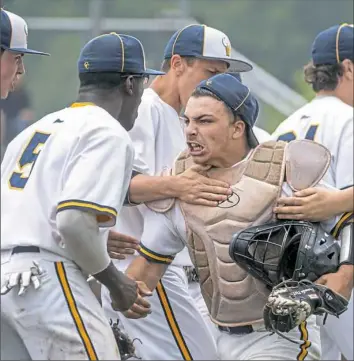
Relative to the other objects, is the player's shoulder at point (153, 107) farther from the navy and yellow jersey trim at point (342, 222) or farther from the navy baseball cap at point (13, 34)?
the navy and yellow jersey trim at point (342, 222)

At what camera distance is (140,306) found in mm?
5594

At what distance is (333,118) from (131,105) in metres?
2.18

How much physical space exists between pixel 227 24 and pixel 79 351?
817 inches

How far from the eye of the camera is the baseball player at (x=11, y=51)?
6125 mm

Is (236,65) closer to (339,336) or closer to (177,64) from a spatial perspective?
(177,64)

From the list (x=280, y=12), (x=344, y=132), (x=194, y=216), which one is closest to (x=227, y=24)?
(x=280, y=12)

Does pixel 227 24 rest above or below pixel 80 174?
below

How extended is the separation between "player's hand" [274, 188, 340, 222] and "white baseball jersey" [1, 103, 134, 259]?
2.38 feet

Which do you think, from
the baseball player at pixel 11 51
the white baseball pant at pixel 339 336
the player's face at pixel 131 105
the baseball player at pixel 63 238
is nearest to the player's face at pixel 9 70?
the baseball player at pixel 11 51

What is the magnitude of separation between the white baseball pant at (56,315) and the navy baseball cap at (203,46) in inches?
86.7

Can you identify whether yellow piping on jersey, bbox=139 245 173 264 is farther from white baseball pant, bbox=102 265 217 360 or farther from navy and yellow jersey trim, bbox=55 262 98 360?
navy and yellow jersey trim, bbox=55 262 98 360

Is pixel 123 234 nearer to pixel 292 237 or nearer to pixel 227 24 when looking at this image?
pixel 292 237

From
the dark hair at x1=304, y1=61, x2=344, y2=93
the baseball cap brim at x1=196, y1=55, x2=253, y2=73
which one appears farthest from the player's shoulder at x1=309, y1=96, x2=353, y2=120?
the baseball cap brim at x1=196, y1=55, x2=253, y2=73

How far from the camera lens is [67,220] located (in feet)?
16.7
